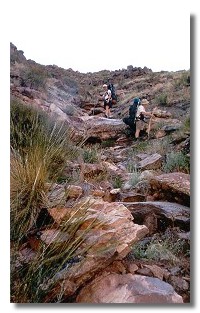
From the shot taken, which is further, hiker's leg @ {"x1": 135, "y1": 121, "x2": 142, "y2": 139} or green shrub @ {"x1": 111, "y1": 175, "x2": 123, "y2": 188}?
hiker's leg @ {"x1": 135, "y1": 121, "x2": 142, "y2": 139}

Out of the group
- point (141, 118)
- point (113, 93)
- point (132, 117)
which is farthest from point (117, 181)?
point (113, 93)

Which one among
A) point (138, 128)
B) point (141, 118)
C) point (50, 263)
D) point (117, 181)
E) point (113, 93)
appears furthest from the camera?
point (113, 93)

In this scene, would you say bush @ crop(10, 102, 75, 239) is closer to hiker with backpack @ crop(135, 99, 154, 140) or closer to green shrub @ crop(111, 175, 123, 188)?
green shrub @ crop(111, 175, 123, 188)

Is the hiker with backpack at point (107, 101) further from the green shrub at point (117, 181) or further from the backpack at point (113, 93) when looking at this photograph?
the green shrub at point (117, 181)

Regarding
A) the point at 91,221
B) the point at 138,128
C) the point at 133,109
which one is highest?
the point at 133,109

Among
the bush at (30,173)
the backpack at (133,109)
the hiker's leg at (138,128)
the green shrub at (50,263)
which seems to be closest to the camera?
the green shrub at (50,263)

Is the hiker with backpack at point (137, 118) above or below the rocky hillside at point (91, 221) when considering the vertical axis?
above

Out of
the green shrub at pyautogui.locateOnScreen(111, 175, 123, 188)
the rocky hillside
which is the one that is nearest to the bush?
the rocky hillside

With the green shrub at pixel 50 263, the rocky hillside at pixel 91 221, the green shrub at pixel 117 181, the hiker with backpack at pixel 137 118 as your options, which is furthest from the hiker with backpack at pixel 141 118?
the green shrub at pixel 50 263

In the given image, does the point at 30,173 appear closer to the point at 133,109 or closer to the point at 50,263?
the point at 50,263

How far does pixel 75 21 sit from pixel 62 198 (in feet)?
3.49

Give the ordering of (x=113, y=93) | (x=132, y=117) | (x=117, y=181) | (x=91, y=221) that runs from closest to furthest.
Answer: (x=91, y=221) < (x=117, y=181) < (x=132, y=117) < (x=113, y=93)

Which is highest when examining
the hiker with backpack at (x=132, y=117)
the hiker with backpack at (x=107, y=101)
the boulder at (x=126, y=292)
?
the hiker with backpack at (x=107, y=101)
